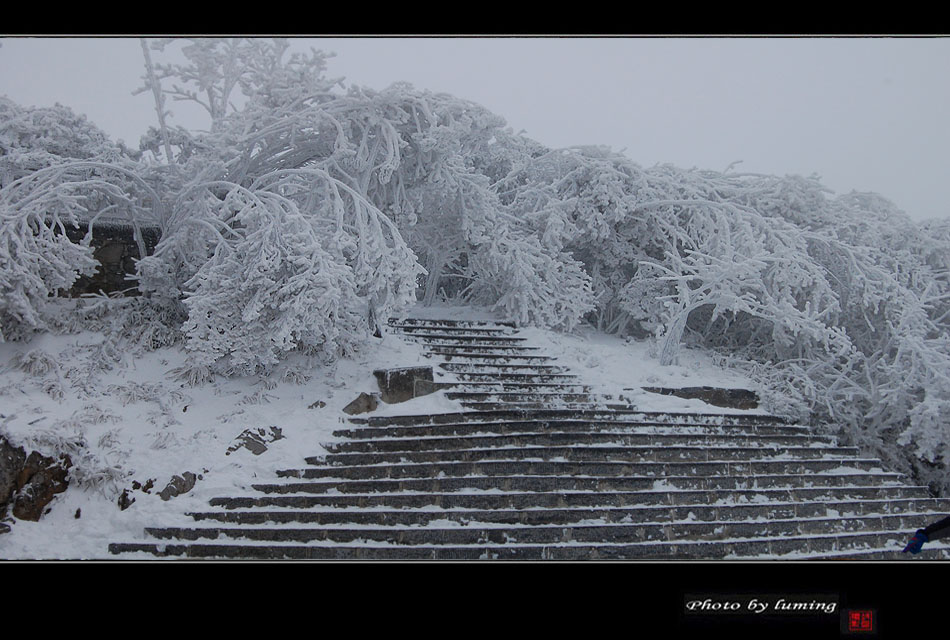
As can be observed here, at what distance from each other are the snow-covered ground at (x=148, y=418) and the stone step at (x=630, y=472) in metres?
0.44

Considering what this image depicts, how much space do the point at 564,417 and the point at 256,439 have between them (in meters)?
2.44

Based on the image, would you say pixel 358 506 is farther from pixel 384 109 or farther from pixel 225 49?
pixel 225 49

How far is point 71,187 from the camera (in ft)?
18.6

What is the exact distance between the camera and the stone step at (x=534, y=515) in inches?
178

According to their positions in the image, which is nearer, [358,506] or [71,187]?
[358,506]

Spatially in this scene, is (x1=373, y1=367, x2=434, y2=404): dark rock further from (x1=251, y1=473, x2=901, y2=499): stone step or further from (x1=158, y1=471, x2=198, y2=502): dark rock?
(x1=158, y1=471, x2=198, y2=502): dark rock

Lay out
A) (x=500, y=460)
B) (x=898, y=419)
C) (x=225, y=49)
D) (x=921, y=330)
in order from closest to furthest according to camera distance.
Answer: (x=500, y=460) < (x=898, y=419) < (x=921, y=330) < (x=225, y=49)

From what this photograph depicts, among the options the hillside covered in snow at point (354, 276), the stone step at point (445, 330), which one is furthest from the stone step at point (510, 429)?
the stone step at point (445, 330)

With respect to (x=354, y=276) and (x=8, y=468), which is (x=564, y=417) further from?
(x=8, y=468)

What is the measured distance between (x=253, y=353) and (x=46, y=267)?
1.87 metres

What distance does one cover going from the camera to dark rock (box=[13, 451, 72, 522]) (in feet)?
15.0
